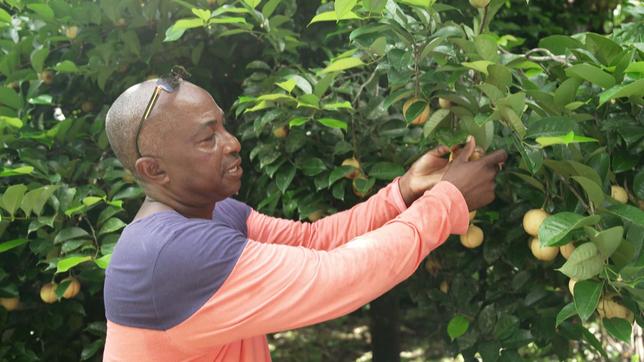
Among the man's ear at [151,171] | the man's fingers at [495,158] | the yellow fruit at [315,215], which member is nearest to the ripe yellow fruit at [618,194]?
the man's fingers at [495,158]

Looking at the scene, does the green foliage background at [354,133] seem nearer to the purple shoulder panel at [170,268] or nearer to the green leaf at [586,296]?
the green leaf at [586,296]

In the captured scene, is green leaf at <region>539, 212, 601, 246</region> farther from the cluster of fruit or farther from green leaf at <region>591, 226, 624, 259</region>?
the cluster of fruit

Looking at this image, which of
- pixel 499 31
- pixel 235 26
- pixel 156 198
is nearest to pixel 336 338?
pixel 499 31

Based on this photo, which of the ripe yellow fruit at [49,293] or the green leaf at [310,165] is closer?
the green leaf at [310,165]

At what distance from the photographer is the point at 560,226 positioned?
1.42m

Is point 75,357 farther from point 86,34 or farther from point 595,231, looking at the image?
point 595,231

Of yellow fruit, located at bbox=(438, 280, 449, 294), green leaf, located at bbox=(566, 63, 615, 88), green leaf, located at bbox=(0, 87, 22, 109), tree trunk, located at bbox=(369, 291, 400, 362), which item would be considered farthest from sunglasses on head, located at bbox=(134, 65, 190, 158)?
tree trunk, located at bbox=(369, 291, 400, 362)

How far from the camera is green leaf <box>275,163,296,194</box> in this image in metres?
2.17

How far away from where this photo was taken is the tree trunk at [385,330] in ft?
9.68

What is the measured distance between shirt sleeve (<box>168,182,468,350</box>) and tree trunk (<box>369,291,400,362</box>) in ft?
4.98

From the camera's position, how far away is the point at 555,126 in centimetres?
154

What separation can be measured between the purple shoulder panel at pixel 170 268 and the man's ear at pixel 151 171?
110 millimetres

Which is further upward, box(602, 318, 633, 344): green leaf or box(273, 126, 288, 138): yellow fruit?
box(273, 126, 288, 138): yellow fruit

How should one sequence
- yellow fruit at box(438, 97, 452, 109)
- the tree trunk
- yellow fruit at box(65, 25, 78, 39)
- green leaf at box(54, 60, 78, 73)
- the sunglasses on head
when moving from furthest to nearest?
the tree trunk
yellow fruit at box(65, 25, 78, 39)
green leaf at box(54, 60, 78, 73)
yellow fruit at box(438, 97, 452, 109)
the sunglasses on head
